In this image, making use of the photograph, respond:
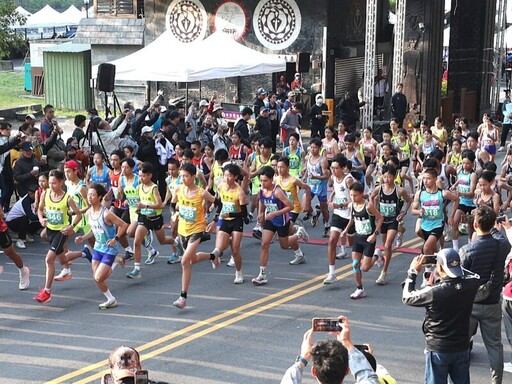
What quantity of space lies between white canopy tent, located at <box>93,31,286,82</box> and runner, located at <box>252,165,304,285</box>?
9787 millimetres

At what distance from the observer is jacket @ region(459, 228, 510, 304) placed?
839 centimetres

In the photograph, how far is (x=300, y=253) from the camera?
13.6 metres

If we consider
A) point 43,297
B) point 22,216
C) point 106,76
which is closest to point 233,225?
point 43,297

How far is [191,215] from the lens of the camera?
11.9m

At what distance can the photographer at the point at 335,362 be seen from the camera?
200 inches

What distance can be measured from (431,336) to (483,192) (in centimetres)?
594

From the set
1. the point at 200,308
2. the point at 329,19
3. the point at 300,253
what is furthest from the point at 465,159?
the point at 329,19

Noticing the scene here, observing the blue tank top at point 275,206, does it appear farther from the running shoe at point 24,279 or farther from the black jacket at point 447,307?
the black jacket at point 447,307

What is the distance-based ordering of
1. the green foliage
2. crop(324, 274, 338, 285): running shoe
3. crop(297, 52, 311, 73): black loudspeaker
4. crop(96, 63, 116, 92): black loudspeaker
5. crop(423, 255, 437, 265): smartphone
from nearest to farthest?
crop(423, 255, 437, 265): smartphone, crop(324, 274, 338, 285): running shoe, crop(96, 63, 116, 92): black loudspeaker, crop(297, 52, 311, 73): black loudspeaker, the green foliage

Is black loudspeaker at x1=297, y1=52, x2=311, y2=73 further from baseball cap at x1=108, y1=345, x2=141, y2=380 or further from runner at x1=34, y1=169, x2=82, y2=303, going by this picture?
baseball cap at x1=108, y1=345, x2=141, y2=380

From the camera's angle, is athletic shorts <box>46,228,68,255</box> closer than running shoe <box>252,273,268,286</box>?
Yes

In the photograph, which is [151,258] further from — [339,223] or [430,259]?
[430,259]

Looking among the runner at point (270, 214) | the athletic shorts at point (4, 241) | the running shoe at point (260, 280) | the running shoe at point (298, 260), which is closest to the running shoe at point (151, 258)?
the runner at point (270, 214)

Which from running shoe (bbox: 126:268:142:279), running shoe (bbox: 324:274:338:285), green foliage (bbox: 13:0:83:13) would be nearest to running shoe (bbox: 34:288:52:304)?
running shoe (bbox: 126:268:142:279)
